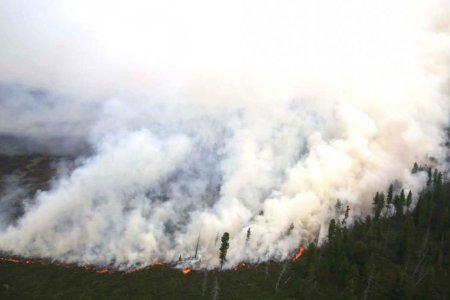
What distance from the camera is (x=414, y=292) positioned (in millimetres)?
197875

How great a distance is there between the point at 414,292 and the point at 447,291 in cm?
1553

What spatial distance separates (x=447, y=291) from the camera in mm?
198000

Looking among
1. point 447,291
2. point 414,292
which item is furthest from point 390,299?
point 447,291

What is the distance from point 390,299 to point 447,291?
86.8ft

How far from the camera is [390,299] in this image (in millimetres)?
199750

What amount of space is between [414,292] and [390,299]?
11382 mm

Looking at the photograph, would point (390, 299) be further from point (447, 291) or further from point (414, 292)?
point (447, 291)
